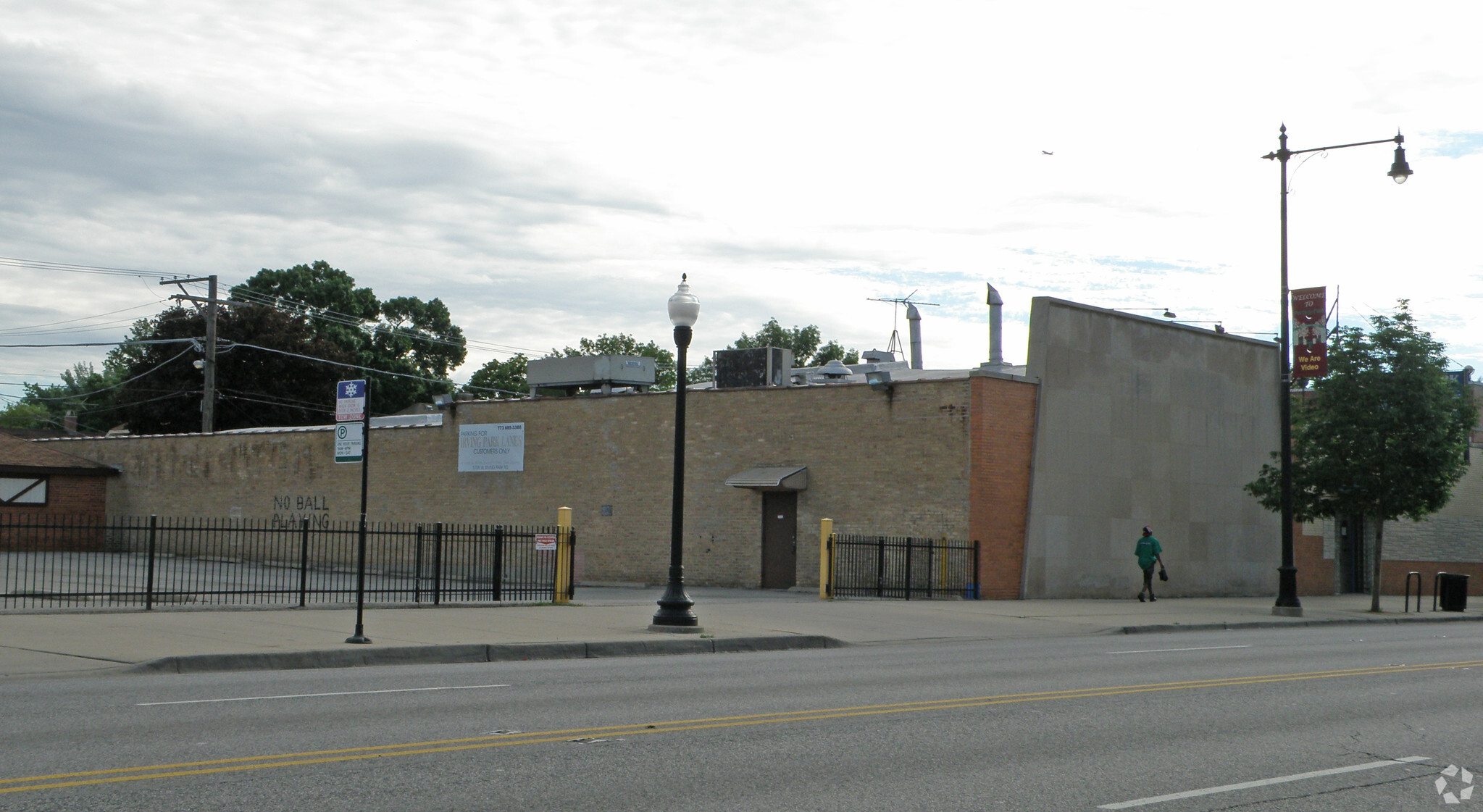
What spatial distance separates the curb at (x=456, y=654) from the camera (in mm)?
13695

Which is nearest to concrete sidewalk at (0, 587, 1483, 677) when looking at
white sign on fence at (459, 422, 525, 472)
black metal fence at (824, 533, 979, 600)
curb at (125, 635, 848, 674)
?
curb at (125, 635, 848, 674)

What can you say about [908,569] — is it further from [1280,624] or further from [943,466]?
[1280,624]

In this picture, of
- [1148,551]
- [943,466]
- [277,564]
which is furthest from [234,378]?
[1148,551]

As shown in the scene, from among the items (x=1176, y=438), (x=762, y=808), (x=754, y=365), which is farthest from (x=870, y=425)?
(x=762, y=808)

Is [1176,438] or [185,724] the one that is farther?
[1176,438]

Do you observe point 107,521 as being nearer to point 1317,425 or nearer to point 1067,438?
point 1067,438

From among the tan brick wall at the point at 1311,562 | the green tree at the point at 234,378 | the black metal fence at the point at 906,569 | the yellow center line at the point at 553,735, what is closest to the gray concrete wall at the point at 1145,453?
the black metal fence at the point at 906,569

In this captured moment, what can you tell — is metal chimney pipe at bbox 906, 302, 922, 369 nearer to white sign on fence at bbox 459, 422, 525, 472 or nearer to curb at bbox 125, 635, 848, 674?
white sign on fence at bbox 459, 422, 525, 472

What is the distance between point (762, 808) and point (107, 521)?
45174 mm

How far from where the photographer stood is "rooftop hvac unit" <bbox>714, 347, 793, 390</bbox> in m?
34.0

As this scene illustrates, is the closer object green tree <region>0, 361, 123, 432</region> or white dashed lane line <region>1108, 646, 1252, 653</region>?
white dashed lane line <region>1108, 646, 1252, 653</region>

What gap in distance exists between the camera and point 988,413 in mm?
28531

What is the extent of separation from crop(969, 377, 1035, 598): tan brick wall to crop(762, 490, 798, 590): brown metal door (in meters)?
4.69

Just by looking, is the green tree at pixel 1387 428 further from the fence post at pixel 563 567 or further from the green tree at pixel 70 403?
the green tree at pixel 70 403
